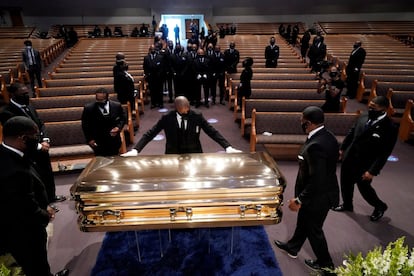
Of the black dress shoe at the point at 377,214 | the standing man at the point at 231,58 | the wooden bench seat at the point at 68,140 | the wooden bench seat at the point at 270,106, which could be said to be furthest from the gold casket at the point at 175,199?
the standing man at the point at 231,58

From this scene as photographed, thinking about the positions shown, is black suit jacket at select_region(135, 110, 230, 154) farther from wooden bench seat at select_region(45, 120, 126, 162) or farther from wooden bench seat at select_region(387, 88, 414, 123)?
wooden bench seat at select_region(387, 88, 414, 123)

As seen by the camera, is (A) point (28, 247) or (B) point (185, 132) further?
(B) point (185, 132)

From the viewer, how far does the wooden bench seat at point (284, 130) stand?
510 cm

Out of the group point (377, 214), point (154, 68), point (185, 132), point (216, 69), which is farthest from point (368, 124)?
point (154, 68)

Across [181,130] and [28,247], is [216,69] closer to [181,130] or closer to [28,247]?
[181,130]

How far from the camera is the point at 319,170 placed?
251 cm

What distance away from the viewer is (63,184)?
4.50 meters

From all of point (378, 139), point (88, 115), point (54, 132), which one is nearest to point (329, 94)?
point (378, 139)

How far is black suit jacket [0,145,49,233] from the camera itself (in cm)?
209

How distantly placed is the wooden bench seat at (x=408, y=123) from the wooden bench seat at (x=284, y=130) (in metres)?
1.32

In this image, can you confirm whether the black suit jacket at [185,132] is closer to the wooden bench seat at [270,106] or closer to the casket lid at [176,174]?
the casket lid at [176,174]

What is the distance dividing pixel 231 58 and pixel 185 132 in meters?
5.30

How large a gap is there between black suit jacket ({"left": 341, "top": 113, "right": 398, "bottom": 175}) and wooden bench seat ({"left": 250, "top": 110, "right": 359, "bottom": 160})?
147cm

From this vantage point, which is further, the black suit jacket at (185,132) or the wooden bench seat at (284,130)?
the wooden bench seat at (284,130)
